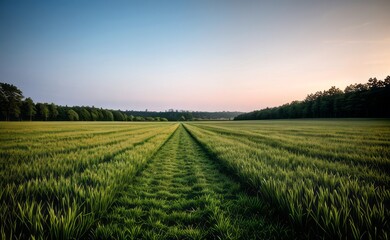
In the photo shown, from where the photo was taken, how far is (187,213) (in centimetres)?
363

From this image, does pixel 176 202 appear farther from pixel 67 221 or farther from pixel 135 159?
pixel 135 159

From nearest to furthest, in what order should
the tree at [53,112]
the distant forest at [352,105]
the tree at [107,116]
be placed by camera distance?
1. the distant forest at [352,105]
2. the tree at [53,112]
3. the tree at [107,116]

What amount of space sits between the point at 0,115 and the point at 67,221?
123002 millimetres

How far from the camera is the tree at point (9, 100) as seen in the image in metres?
76.0

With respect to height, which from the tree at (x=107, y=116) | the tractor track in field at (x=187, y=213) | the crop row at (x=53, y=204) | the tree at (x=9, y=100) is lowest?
the tractor track in field at (x=187, y=213)

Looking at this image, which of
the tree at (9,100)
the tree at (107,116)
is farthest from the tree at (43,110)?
the tree at (107,116)

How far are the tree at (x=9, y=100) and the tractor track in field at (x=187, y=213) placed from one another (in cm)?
11474

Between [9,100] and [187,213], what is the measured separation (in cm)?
11849

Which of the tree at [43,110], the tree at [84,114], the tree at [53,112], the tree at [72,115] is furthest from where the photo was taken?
the tree at [84,114]

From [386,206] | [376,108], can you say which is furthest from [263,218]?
[376,108]

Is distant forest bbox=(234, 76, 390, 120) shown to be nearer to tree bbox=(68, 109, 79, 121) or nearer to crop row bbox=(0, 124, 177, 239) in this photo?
crop row bbox=(0, 124, 177, 239)

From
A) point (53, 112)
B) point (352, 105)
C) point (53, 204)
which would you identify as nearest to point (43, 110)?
point (53, 112)

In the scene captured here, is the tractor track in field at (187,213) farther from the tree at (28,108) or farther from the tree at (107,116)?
the tree at (107,116)

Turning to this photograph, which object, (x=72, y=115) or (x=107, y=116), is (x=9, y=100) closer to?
(x=72, y=115)
